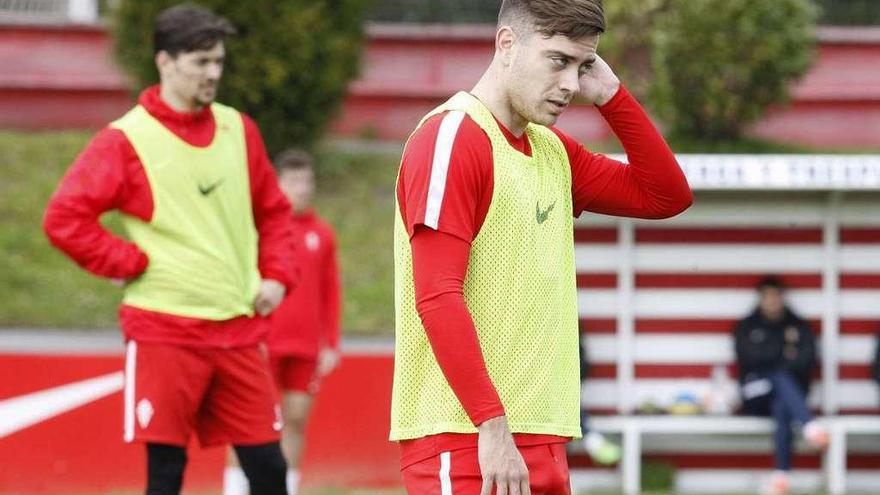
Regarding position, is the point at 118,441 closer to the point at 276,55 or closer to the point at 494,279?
the point at 276,55

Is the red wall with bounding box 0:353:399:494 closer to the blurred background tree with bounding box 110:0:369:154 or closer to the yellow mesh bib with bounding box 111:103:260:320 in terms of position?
the yellow mesh bib with bounding box 111:103:260:320

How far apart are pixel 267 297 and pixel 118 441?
3.63 m

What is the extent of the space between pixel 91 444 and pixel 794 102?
29.3 feet

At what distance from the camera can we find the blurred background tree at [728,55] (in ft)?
44.5

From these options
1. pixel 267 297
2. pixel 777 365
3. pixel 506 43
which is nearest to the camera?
pixel 506 43

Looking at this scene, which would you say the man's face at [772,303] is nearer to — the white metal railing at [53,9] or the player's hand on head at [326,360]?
the player's hand on head at [326,360]

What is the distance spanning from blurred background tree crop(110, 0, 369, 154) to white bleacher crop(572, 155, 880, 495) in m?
4.07

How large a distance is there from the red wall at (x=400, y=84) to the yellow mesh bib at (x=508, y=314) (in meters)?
11.8

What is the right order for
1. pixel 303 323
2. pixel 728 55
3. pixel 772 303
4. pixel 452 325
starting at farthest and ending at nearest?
pixel 728 55, pixel 772 303, pixel 303 323, pixel 452 325

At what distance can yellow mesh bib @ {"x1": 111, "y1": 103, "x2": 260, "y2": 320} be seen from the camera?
599cm

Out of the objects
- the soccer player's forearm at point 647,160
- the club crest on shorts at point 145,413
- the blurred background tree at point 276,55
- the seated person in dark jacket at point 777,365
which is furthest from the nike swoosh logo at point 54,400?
the soccer player's forearm at point 647,160

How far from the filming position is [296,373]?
9.03 meters

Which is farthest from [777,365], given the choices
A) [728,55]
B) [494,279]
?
[494,279]

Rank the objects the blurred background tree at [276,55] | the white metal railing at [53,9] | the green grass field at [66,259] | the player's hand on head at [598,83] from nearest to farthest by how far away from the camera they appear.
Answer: the player's hand on head at [598,83] → the green grass field at [66,259] → the blurred background tree at [276,55] → the white metal railing at [53,9]
